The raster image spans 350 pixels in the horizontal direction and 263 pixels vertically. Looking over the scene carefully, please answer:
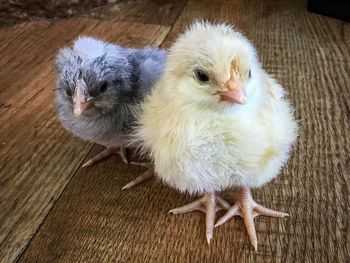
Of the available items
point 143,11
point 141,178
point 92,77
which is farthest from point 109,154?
point 143,11

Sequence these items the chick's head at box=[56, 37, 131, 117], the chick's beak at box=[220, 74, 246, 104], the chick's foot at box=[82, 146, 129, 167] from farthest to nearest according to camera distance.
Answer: the chick's foot at box=[82, 146, 129, 167]
the chick's head at box=[56, 37, 131, 117]
the chick's beak at box=[220, 74, 246, 104]

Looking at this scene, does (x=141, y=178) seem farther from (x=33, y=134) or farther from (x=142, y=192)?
(x=33, y=134)

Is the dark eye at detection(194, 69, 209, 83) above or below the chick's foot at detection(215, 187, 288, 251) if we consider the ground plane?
above

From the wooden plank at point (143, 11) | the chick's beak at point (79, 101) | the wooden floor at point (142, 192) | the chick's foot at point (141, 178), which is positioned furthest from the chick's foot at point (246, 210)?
the wooden plank at point (143, 11)

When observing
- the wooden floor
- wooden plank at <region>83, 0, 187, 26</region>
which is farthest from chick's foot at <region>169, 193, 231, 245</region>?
wooden plank at <region>83, 0, 187, 26</region>

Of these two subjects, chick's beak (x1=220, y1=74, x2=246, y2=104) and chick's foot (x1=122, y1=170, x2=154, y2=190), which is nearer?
chick's beak (x1=220, y1=74, x2=246, y2=104)

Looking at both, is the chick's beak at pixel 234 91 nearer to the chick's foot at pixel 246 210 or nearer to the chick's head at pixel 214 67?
the chick's head at pixel 214 67

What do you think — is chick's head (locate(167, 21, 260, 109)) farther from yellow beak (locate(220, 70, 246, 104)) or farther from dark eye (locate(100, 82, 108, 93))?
dark eye (locate(100, 82, 108, 93))
